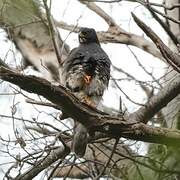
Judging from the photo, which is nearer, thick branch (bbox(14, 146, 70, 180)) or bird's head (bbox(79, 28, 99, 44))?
thick branch (bbox(14, 146, 70, 180))

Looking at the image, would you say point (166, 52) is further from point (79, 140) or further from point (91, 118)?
point (79, 140)

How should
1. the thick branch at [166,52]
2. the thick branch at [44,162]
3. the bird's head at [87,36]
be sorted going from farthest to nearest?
the bird's head at [87,36] → the thick branch at [44,162] → the thick branch at [166,52]

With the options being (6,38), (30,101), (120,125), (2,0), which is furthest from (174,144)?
(6,38)

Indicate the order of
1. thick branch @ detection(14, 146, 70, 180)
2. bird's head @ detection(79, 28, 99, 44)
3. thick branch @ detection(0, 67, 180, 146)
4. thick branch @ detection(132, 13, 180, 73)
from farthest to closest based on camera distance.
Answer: bird's head @ detection(79, 28, 99, 44)
thick branch @ detection(14, 146, 70, 180)
thick branch @ detection(132, 13, 180, 73)
thick branch @ detection(0, 67, 180, 146)

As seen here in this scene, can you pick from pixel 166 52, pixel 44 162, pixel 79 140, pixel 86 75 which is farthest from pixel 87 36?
pixel 166 52

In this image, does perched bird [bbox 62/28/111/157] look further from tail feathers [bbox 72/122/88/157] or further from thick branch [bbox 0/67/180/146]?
thick branch [bbox 0/67/180/146]

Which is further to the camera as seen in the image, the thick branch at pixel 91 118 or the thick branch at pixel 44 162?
the thick branch at pixel 44 162

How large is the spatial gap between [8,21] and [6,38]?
1.18ft

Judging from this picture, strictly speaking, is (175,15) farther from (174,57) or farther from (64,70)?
(174,57)

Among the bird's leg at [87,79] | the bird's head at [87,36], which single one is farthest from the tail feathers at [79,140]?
the bird's head at [87,36]

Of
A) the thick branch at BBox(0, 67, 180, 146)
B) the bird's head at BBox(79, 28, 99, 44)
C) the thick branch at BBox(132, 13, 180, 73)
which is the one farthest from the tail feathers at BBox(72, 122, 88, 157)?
the bird's head at BBox(79, 28, 99, 44)

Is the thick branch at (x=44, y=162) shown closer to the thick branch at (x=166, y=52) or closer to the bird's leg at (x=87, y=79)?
the bird's leg at (x=87, y=79)

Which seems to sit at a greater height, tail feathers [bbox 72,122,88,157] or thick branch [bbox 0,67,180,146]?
tail feathers [bbox 72,122,88,157]

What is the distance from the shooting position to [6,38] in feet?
17.9
